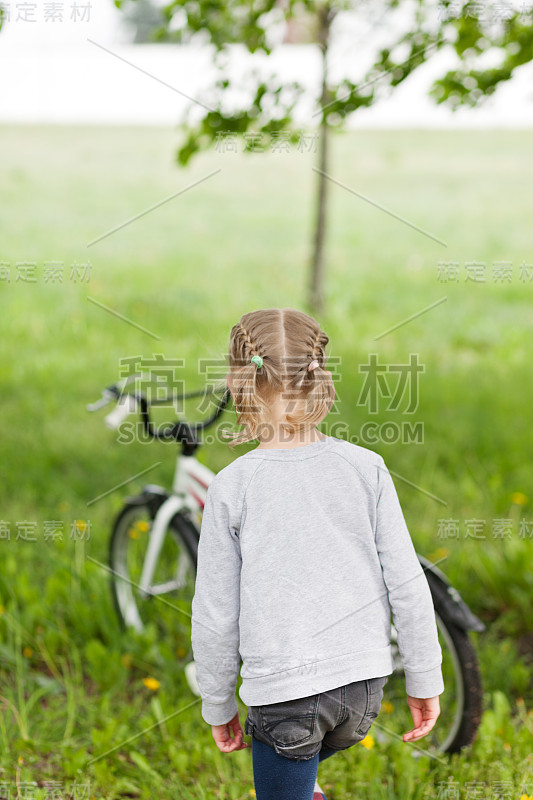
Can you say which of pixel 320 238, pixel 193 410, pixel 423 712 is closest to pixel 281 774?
pixel 423 712

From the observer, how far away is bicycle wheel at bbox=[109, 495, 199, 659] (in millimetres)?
2668

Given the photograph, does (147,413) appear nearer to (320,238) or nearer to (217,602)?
(217,602)

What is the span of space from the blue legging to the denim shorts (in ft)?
0.08

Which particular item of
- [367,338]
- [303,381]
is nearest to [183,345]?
[367,338]

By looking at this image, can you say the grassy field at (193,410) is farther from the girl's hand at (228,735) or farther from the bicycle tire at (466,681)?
the girl's hand at (228,735)

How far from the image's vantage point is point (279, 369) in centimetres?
141

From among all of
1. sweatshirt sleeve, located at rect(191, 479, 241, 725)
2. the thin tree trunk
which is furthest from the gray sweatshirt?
the thin tree trunk

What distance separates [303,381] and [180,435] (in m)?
0.97

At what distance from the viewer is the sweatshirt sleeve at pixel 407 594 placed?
4.77ft

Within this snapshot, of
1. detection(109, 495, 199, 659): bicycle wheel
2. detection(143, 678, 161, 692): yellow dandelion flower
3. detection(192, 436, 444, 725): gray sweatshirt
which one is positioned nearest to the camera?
detection(192, 436, 444, 725): gray sweatshirt

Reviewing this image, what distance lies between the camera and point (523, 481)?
3762mm

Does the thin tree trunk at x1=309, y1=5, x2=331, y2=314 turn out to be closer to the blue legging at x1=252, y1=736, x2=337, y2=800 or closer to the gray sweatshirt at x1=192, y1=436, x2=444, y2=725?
the gray sweatshirt at x1=192, y1=436, x2=444, y2=725

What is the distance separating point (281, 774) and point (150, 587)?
1.23 meters

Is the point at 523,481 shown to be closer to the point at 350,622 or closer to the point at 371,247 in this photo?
the point at 350,622
